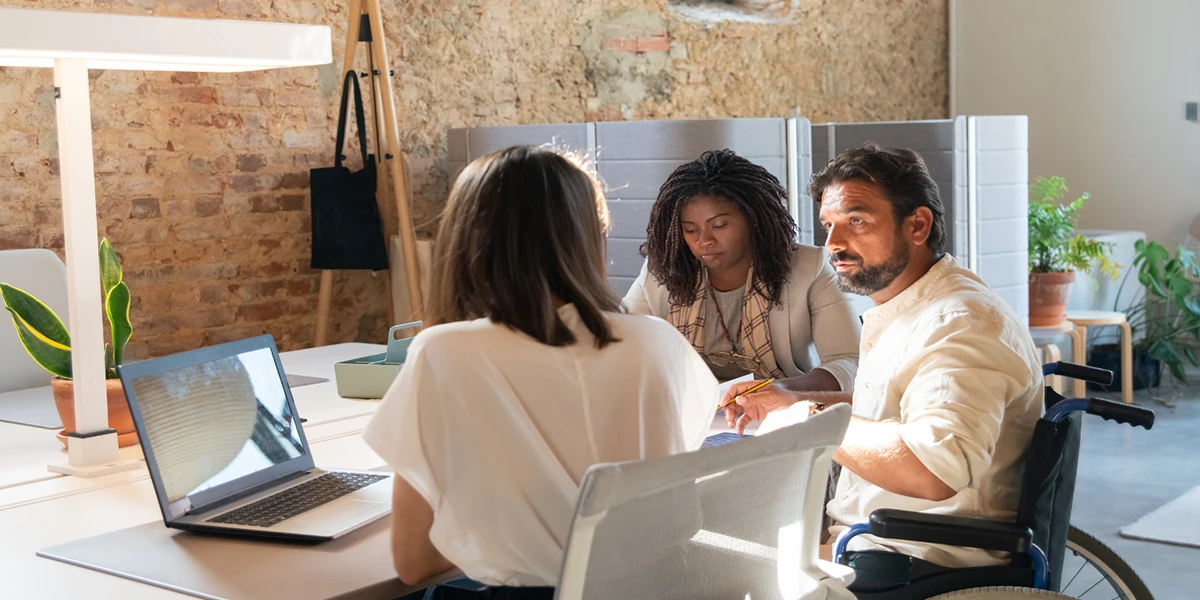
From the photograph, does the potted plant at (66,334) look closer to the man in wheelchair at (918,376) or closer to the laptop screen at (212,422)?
the laptop screen at (212,422)

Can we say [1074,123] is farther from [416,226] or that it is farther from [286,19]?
[286,19]

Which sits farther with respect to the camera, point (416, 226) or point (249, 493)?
point (416, 226)

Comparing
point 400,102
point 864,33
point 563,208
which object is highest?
point 864,33

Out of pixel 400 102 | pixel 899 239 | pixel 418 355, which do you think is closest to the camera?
pixel 418 355

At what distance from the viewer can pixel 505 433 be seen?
1348 millimetres

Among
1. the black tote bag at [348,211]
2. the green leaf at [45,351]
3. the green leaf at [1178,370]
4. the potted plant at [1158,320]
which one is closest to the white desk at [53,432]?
the green leaf at [45,351]

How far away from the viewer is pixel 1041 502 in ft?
5.71

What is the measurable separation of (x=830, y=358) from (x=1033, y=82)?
539 centimetres

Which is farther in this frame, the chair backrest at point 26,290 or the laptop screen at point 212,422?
the chair backrest at point 26,290

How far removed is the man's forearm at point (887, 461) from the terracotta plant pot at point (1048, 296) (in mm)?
4076

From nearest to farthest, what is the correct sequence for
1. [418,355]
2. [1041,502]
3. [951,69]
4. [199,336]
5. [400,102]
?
1. [418,355]
2. [1041,502]
3. [199,336]
4. [400,102]
5. [951,69]

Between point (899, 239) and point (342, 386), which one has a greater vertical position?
point (899, 239)

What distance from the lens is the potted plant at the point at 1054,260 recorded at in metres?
5.54

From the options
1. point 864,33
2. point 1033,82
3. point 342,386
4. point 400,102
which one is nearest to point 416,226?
point 400,102
